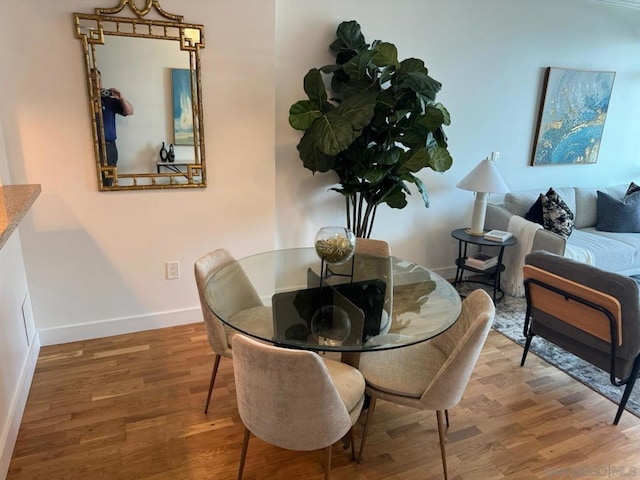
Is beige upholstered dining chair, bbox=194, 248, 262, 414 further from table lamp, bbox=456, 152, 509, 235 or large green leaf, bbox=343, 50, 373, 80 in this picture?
table lamp, bbox=456, 152, 509, 235

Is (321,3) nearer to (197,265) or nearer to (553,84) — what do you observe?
(197,265)

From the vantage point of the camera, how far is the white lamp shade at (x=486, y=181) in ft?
11.4

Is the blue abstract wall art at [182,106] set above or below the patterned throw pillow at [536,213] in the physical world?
above

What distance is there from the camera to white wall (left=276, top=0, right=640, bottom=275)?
3.13 metres

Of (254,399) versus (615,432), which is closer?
(254,399)

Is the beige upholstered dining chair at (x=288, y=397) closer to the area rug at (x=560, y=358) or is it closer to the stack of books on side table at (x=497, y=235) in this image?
the area rug at (x=560, y=358)

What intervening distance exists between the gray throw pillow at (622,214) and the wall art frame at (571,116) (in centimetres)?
60

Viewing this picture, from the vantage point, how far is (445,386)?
1636 millimetres

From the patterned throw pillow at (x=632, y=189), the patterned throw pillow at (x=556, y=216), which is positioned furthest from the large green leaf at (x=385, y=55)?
the patterned throw pillow at (x=632, y=189)

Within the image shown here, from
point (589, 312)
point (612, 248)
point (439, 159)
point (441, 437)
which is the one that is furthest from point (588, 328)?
point (612, 248)

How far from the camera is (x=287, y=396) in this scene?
1.39 meters

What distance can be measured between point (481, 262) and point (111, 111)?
3084 mm

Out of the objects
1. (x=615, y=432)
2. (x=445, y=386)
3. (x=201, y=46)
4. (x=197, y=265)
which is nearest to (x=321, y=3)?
(x=201, y=46)

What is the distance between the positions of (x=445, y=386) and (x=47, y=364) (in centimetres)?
239
